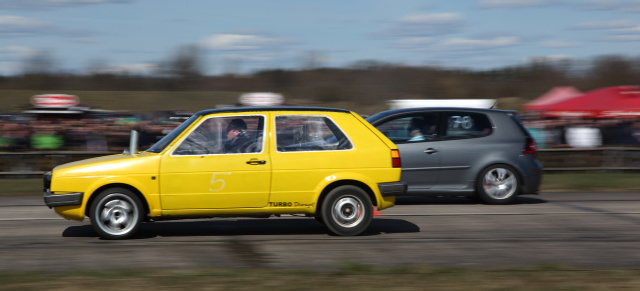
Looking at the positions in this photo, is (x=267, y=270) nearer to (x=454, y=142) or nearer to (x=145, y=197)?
(x=145, y=197)

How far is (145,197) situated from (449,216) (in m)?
4.59

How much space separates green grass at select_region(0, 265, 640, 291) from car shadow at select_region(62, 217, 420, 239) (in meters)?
2.47

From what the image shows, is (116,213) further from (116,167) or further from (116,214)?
(116,167)

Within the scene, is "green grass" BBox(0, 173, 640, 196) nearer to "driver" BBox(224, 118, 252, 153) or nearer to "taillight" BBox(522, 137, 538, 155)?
"taillight" BBox(522, 137, 538, 155)

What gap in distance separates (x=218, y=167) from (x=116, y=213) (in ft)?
4.18

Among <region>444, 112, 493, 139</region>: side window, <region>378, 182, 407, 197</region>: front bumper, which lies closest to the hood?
<region>378, 182, 407, 197</region>: front bumper

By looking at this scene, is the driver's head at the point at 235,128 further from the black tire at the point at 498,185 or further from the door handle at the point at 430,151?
the black tire at the point at 498,185

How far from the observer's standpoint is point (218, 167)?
8188 millimetres

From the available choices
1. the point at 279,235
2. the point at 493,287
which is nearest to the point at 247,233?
the point at 279,235

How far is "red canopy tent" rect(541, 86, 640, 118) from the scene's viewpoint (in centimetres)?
2659

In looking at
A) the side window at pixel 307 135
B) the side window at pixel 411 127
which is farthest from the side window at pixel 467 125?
the side window at pixel 307 135

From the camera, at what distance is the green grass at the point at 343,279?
569 centimetres

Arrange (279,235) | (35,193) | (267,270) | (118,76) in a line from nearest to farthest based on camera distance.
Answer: (267,270) → (279,235) → (35,193) → (118,76)

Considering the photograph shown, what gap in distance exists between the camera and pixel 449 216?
1052cm
